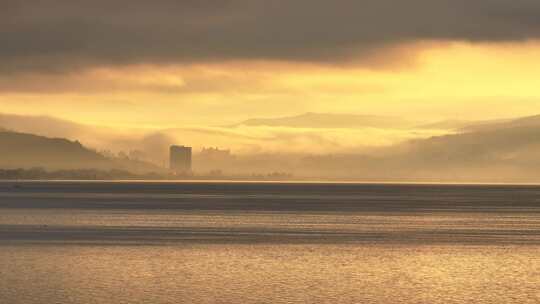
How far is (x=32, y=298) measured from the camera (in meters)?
44.9

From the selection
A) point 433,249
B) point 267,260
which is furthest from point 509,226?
point 267,260

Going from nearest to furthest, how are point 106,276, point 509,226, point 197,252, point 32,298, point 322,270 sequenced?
point 32,298
point 106,276
point 322,270
point 197,252
point 509,226

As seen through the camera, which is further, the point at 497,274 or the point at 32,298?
the point at 497,274

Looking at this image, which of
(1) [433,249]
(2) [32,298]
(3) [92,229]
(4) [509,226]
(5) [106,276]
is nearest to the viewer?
(2) [32,298]

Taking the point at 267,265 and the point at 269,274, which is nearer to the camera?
the point at 269,274

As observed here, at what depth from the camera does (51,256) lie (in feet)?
215

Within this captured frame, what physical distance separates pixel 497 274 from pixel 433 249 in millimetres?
17923

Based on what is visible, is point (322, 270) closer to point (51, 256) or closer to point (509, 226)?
point (51, 256)

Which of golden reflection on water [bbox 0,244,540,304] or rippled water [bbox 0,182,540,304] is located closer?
golden reflection on water [bbox 0,244,540,304]

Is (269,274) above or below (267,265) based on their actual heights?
below

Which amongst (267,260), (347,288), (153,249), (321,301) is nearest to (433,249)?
(267,260)

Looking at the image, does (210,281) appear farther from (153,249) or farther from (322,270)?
(153,249)

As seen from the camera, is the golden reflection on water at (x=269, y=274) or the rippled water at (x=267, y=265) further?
the rippled water at (x=267, y=265)

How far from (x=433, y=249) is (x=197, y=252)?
18372 millimetres
